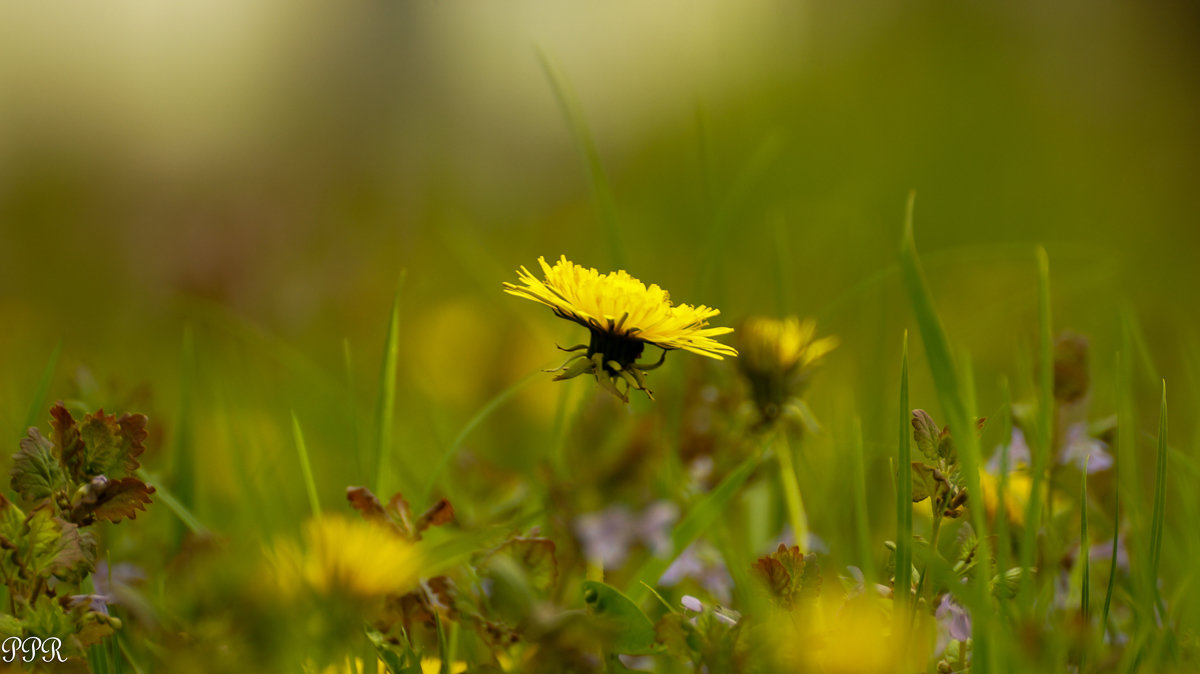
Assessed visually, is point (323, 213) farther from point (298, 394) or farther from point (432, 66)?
point (432, 66)

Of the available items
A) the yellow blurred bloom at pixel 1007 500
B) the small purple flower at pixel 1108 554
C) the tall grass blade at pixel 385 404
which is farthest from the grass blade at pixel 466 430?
the small purple flower at pixel 1108 554

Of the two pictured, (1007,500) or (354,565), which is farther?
(1007,500)

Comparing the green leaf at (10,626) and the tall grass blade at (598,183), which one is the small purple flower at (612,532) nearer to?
the tall grass blade at (598,183)

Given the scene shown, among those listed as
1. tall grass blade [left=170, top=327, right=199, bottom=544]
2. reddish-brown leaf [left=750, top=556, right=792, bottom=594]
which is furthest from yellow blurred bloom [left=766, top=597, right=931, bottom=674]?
tall grass blade [left=170, top=327, right=199, bottom=544]

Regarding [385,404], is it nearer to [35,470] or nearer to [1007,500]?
[35,470]

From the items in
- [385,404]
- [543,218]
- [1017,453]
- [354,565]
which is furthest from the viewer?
[543,218]

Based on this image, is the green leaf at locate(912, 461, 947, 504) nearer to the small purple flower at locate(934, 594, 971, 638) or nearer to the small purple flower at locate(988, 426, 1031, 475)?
the small purple flower at locate(934, 594, 971, 638)

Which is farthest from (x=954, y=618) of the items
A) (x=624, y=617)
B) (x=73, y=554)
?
(x=73, y=554)
